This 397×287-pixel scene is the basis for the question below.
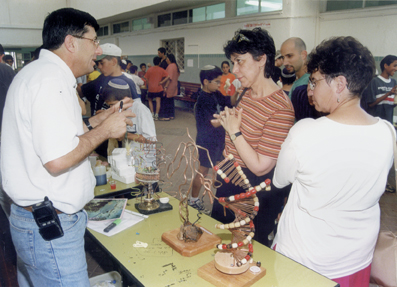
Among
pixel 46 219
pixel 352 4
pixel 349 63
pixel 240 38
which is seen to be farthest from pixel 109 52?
pixel 352 4

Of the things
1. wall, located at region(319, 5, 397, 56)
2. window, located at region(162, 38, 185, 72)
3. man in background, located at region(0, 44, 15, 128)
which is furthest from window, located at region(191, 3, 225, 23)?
man in background, located at region(0, 44, 15, 128)

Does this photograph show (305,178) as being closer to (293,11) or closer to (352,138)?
(352,138)

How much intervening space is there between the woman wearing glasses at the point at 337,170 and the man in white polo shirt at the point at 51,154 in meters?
0.90

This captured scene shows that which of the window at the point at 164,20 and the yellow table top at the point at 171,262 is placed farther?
the window at the point at 164,20

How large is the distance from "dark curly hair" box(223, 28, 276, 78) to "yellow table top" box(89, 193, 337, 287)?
3.51ft

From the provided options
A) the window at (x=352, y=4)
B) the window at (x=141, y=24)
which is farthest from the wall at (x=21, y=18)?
the window at (x=352, y=4)

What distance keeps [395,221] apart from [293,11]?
6.25 metres

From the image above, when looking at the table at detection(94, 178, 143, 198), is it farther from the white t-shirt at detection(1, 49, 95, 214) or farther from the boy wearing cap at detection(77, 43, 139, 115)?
the boy wearing cap at detection(77, 43, 139, 115)

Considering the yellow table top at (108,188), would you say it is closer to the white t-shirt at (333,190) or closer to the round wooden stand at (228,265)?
the round wooden stand at (228,265)

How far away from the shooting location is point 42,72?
50.0 inches

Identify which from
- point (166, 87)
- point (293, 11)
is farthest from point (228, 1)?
point (166, 87)

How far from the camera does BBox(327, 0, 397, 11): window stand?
7117 millimetres

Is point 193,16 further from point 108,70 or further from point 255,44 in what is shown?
point 255,44

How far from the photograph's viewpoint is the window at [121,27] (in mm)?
15188
